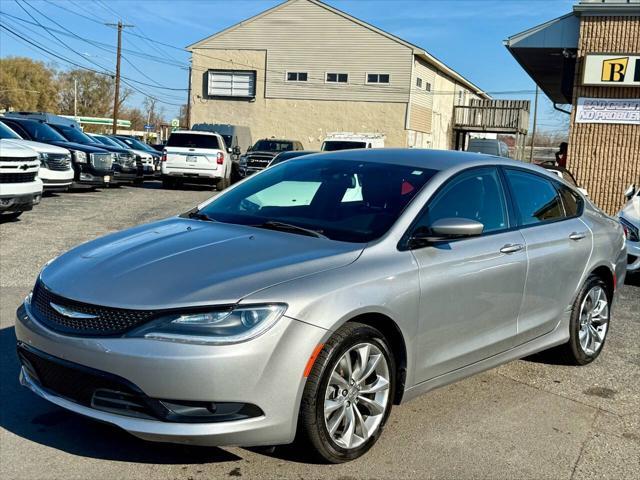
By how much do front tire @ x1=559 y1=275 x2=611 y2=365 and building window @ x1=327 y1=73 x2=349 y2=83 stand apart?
3496 cm

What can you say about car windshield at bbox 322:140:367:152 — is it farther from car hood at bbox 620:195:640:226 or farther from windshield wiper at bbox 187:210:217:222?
windshield wiper at bbox 187:210:217:222

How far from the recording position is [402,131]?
38.5 meters

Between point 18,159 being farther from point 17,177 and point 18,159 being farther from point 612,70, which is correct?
point 612,70

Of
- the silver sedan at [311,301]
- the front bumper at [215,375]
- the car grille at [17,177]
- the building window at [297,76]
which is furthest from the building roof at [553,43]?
the building window at [297,76]

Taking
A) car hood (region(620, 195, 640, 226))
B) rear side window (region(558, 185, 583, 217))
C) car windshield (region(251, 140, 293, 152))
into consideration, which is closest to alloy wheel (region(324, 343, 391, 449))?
rear side window (region(558, 185, 583, 217))

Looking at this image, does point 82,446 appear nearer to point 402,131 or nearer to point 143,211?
point 143,211

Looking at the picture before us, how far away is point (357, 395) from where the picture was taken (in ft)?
11.6

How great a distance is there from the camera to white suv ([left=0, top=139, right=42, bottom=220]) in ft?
32.9

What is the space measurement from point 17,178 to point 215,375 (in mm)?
8460

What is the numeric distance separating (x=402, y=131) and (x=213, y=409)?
36430 mm

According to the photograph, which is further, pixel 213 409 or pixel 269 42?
pixel 269 42

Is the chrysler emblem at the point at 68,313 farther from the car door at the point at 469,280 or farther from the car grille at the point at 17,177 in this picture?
the car grille at the point at 17,177

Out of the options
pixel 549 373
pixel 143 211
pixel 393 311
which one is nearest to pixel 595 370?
pixel 549 373

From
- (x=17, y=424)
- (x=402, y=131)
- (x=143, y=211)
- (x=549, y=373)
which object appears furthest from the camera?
(x=402, y=131)
